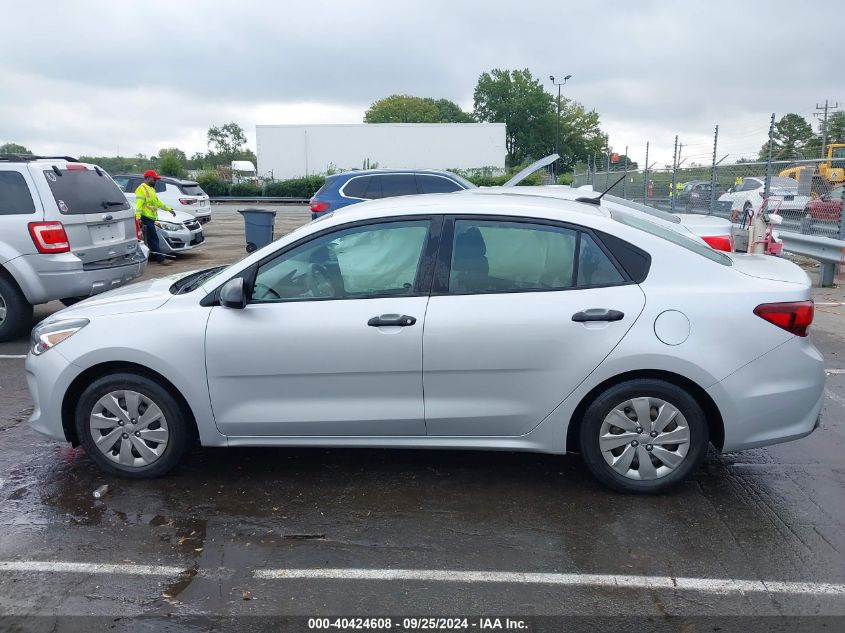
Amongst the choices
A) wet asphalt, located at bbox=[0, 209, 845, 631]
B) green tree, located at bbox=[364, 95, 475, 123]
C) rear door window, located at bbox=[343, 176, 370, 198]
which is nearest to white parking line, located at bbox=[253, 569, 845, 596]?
wet asphalt, located at bbox=[0, 209, 845, 631]

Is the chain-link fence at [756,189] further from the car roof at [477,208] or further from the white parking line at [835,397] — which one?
the car roof at [477,208]

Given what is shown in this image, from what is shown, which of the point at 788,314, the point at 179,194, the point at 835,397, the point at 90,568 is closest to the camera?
the point at 90,568

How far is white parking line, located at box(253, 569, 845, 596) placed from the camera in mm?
3346

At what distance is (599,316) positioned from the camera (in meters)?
4.02

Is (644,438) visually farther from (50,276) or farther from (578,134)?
(578,134)

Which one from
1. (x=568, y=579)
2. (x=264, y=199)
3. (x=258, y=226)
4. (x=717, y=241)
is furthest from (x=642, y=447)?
(x=264, y=199)

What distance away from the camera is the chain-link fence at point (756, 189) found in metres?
11.7

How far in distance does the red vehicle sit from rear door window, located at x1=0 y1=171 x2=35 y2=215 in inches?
429

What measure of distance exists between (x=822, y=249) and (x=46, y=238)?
34.3ft

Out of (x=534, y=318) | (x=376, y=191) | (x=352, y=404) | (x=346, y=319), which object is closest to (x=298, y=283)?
(x=346, y=319)

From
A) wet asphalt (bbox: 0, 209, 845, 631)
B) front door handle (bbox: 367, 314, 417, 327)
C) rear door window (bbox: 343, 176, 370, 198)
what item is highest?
rear door window (bbox: 343, 176, 370, 198)

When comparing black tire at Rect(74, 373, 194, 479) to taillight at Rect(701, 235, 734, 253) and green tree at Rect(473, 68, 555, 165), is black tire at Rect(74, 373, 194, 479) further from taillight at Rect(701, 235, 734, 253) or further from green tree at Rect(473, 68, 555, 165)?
green tree at Rect(473, 68, 555, 165)

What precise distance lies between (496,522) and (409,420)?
73cm

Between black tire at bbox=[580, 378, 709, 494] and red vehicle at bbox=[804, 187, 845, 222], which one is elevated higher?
red vehicle at bbox=[804, 187, 845, 222]
